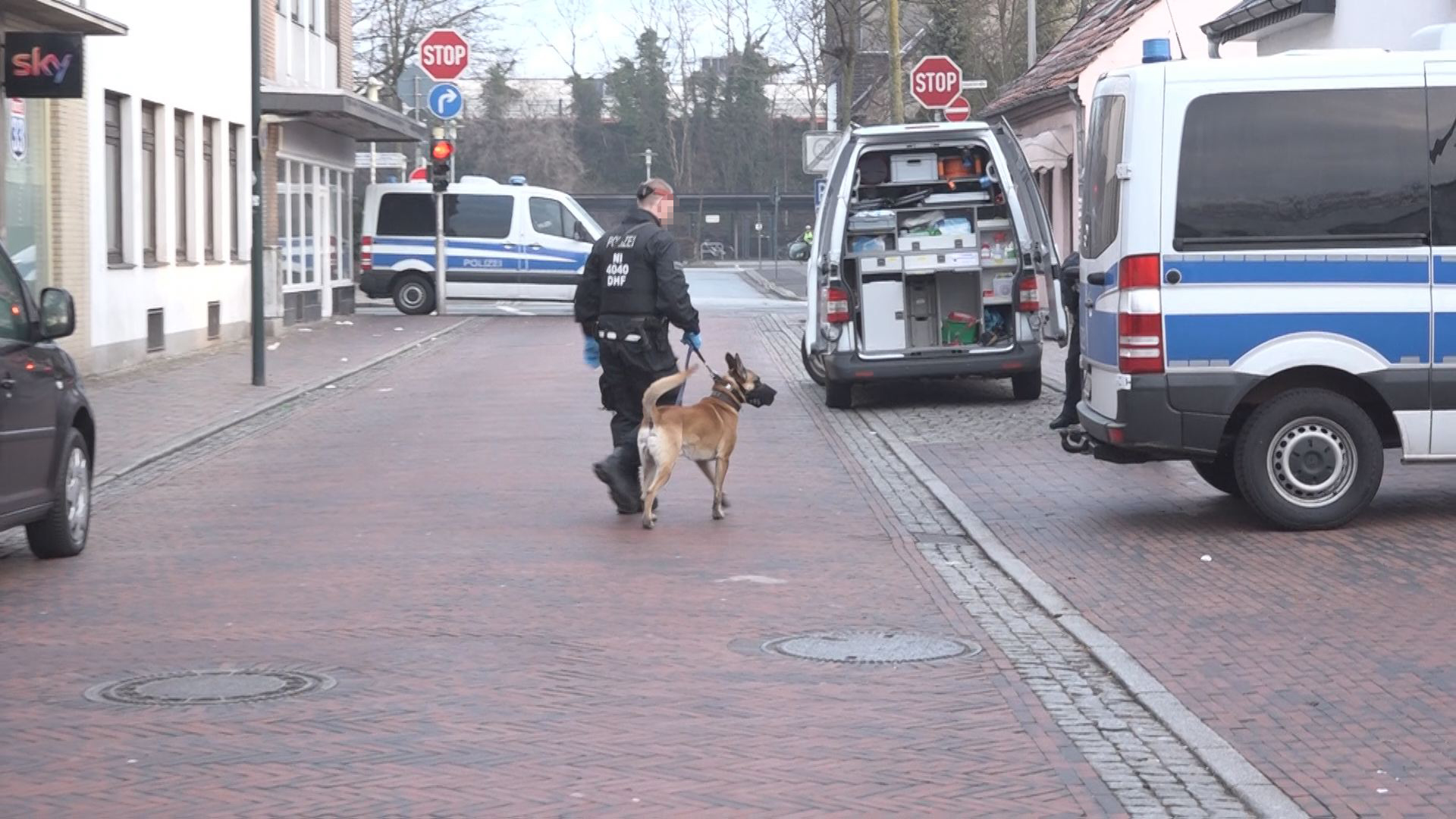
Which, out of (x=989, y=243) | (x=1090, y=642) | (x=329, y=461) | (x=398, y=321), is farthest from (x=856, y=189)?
(x=398, y=321)

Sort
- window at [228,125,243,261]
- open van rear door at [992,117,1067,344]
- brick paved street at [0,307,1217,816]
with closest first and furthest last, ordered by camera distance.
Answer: brick paved street at [0,307,1217,816]
open van rear door at [992,117,1067,344]
window at [228,125,243,261]

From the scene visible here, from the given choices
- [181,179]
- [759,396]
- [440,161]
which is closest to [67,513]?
[759,396]

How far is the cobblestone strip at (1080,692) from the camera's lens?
5801 millimetres

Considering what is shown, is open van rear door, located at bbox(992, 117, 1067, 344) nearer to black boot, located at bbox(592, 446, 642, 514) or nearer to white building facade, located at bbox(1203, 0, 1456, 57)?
white building facade, located at bbox(1203, 0, 1456, 57)

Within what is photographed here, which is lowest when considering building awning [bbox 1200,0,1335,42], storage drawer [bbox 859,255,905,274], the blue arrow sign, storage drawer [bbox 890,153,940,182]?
storage drawer [bbox 859,255,905,274]

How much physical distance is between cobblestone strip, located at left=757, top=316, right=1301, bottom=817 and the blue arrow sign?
2693 centimetres

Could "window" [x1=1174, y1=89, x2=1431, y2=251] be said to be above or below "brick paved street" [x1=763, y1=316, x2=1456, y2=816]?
above

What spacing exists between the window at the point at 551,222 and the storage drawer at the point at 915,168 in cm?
2105

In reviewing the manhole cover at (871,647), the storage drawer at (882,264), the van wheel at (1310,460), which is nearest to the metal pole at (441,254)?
the storage drawer at (882,264)

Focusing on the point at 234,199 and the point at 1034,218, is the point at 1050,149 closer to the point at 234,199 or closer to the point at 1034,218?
the point at 234,199

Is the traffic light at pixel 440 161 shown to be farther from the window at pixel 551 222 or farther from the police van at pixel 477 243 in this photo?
the window at pixel 551 222

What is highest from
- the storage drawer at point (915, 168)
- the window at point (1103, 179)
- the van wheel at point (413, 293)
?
the storage drawer at point (915, 168)

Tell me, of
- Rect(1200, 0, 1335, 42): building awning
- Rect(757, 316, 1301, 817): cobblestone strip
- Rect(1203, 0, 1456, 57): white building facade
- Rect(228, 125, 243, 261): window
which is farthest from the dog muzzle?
Rect(228, 125, 243, 261): window

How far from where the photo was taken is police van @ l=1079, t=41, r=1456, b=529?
10789 millimetres
